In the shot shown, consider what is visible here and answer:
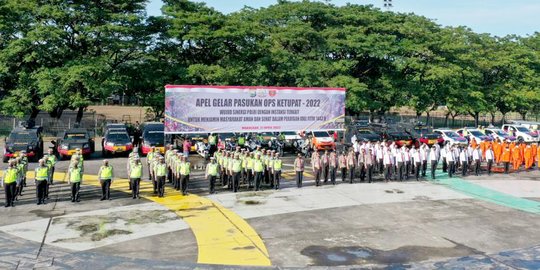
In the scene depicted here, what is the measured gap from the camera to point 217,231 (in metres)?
13.9

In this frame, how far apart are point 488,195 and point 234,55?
25791mm

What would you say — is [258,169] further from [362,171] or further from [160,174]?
[362,171]

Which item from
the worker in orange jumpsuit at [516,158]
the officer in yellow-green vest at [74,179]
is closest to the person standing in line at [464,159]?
the worker in orange jumpsuit at [516,158]

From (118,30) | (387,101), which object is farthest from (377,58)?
(118,30)

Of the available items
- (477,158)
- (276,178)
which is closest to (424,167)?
(477,158)

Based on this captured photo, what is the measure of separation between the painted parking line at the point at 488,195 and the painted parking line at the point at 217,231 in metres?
9.53

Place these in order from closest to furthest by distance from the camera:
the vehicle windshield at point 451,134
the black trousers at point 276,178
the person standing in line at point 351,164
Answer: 1. the black trousers at point 276,178
2. the person standing in line at point 351,164
3. the vehicle windshield at point 451,134

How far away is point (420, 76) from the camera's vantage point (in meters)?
49.5

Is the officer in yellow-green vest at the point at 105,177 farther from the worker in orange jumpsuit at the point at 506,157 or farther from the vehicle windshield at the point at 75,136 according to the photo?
the worker in orange jumpsuit at the point at 506,157

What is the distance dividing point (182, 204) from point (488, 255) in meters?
9.43

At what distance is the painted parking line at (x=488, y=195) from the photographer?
17.8 metres

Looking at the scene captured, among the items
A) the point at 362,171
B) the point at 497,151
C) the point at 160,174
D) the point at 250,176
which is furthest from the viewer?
the point at 497,151

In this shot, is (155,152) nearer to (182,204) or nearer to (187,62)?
(182,204)

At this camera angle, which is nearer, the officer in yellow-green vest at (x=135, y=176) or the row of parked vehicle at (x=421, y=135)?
the officer in yellow-green vest at (x=135, y=176)
